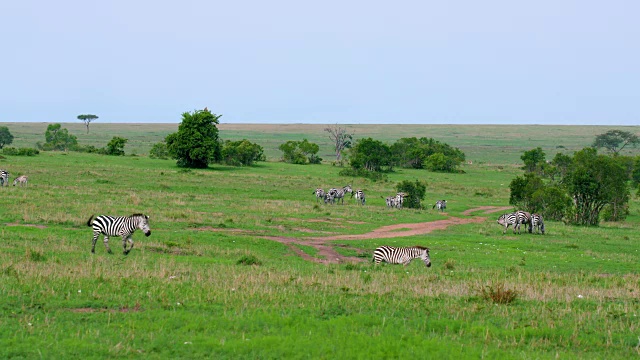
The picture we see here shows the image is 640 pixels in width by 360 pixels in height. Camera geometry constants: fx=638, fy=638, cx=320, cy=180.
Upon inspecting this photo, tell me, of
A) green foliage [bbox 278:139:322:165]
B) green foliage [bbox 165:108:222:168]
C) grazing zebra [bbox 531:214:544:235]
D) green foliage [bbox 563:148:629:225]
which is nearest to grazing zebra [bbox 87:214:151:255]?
grazing zebra [bbox 531:214:544:235]

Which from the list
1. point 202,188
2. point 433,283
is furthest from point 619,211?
point 433,283

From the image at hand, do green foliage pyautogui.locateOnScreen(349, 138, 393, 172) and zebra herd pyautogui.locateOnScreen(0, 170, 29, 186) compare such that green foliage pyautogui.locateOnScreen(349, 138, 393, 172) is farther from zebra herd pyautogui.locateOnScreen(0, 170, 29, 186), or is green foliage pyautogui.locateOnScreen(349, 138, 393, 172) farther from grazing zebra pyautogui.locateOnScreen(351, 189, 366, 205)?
zebra herd pyautogui.locateOnScreen(0, 170, 29, 186)

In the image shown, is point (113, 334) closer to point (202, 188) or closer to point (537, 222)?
point (537, 222)

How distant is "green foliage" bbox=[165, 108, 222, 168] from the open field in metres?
32.7

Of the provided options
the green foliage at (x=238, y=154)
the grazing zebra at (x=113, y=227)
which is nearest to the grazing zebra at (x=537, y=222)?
the grazing zebra at (x=113, y=227)

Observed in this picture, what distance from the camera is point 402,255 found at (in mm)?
21547

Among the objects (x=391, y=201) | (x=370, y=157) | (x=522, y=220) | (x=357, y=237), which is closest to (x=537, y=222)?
(x=522, y=220)

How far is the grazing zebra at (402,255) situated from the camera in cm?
2138

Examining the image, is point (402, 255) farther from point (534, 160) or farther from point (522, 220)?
point (534, 160)

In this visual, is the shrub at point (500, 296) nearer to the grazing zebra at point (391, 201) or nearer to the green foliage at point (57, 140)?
the grazing zebra at point (391, 201)

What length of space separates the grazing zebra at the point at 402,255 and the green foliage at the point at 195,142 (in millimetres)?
50618

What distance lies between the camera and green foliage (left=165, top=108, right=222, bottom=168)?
70375mm

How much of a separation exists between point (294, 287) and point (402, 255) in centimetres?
766

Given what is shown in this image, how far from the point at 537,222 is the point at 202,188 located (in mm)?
25587
